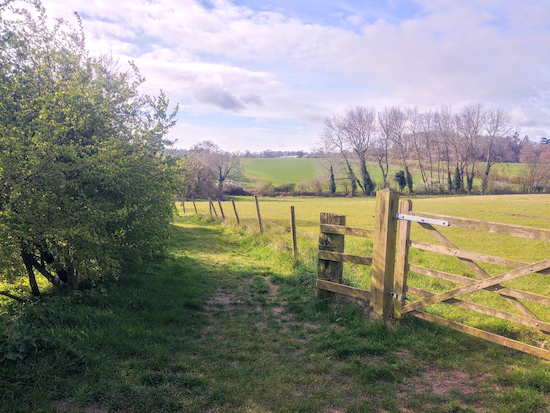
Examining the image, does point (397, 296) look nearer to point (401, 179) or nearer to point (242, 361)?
point (242, 361)

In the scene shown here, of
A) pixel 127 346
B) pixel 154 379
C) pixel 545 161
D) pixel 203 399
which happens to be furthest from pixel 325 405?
pixel 545 161

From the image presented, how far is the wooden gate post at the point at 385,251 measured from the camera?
538cm

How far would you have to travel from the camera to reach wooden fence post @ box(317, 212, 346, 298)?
254 inches

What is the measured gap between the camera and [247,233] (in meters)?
14.4

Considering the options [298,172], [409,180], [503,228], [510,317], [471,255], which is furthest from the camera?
[298,172]

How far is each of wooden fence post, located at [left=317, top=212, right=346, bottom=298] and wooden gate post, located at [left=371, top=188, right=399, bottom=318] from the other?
3.29 ft

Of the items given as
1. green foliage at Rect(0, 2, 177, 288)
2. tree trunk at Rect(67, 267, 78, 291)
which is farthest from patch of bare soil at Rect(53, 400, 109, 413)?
tree trunk at Rect(67, 267, 78, 291)

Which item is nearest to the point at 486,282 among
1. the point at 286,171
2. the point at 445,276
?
the point at 445,276

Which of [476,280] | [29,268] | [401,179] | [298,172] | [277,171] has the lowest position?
[29,268]

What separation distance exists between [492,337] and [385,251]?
173 cm

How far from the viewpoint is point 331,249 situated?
6543mm

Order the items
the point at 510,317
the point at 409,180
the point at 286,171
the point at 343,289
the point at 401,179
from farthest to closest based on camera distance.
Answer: the point at 286,171
the point at 401,179
the point at 409,180
the point at 343,289
the point at 510,317

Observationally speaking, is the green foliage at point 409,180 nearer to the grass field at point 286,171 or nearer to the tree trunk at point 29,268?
the grass field at point 286,171

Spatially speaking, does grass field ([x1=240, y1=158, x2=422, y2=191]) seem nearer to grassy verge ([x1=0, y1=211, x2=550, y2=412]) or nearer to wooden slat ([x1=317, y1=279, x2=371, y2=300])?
wooden slat ([x1=317, y1=279, x2=371, y2=300])
